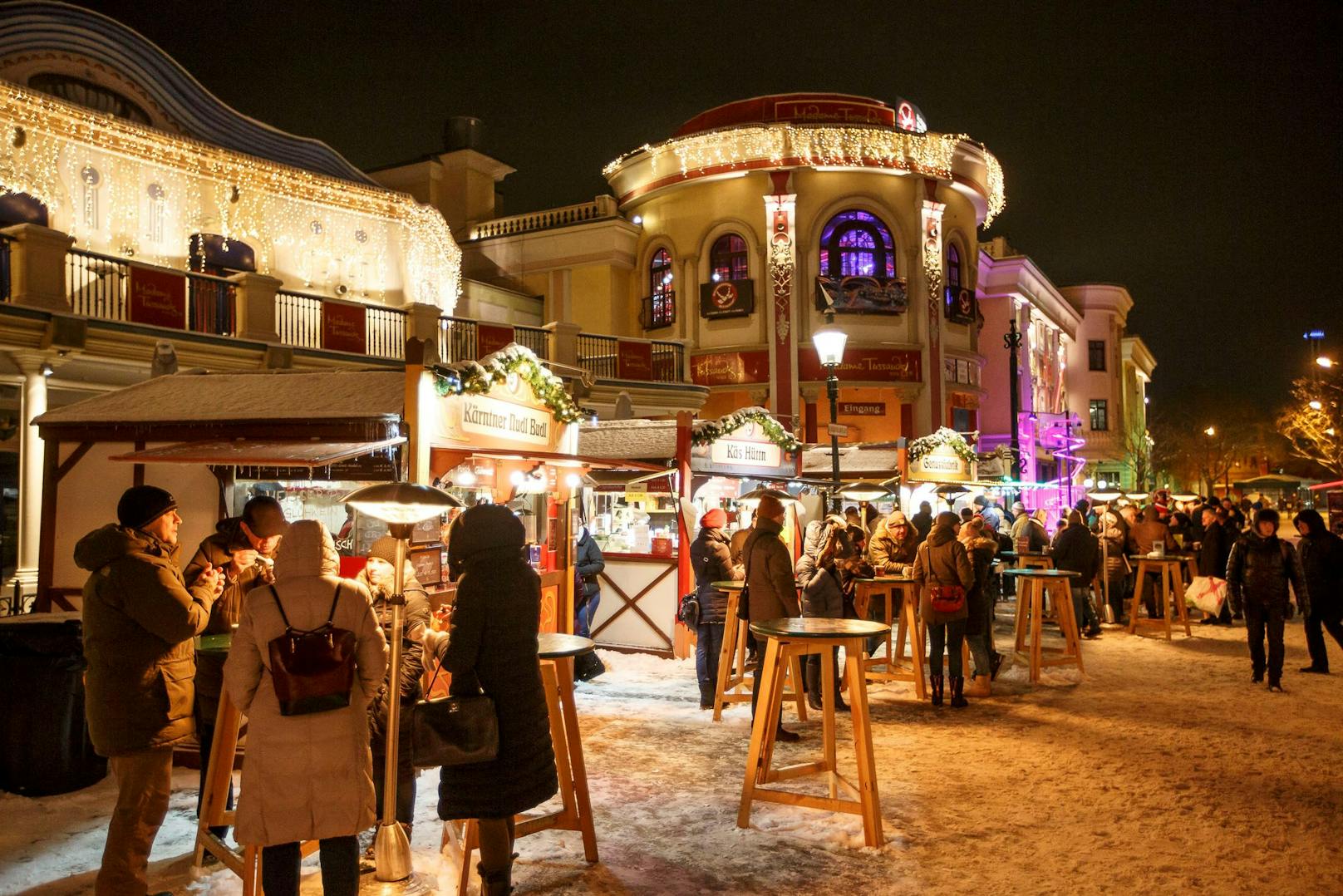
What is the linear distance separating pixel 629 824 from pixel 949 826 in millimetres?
1872

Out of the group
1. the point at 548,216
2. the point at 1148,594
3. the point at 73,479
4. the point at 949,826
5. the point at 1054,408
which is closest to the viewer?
the point at 949,826

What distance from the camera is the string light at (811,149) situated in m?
25.5

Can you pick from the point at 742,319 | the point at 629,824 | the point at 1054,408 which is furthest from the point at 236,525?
the point at 1054,408

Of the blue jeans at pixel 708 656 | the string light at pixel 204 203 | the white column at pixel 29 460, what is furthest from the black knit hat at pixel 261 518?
the string light at pixel 204 203

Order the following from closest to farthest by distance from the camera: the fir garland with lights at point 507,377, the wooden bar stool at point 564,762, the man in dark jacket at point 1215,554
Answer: the wooden bar stool at point 564,762 → the fir garland with lights at point 507,377 → the man in dark jacket at point 1215,554

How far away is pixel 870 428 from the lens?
29.0 meters

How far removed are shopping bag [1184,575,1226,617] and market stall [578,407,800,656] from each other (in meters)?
5.31

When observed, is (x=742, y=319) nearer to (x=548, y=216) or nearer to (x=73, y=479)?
(x=548, y=216)

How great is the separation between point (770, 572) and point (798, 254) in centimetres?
1940

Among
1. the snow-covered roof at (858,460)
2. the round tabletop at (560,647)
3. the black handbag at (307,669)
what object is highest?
the snow-covered roof at (858,460)

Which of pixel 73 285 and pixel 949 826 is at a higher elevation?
pixel 73 285

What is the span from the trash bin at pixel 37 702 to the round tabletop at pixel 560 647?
3.16 metres

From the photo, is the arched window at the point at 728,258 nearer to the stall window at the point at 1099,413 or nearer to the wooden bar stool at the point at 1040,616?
the wooden bar stool at the point at 1040,616

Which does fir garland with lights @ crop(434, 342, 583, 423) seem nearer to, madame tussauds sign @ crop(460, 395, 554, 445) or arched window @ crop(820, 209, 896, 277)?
madame tussauds sign @ crop(460, 395, 554, 445)
